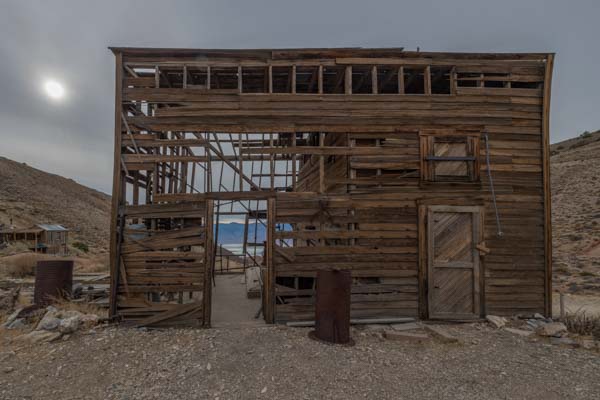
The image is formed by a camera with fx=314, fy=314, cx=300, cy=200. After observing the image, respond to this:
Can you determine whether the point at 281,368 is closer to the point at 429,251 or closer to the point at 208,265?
the point at 208,265

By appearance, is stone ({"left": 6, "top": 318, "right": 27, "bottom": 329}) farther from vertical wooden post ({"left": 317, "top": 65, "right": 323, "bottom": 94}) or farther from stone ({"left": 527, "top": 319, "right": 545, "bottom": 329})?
stone ({"left": 527, "top": 319, "right": 545, "bottom": 329})

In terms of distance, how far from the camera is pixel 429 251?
7898 millimetres

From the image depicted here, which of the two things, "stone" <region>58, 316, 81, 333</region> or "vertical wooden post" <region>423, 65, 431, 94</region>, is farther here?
"vertical wooden post" <region>423, 65, 431, 94</region>

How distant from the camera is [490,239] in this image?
811cm

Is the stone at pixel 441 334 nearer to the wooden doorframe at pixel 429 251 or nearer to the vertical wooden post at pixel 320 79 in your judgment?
the wooden doorframe at pixel 429 251

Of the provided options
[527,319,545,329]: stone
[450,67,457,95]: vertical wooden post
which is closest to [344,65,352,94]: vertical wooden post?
[450,67,457,95]: vertical wooden post

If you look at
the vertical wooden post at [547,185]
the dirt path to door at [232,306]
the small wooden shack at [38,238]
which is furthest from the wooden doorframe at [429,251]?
the small wooden shack at [38,238]

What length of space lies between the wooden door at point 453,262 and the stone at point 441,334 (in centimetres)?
54

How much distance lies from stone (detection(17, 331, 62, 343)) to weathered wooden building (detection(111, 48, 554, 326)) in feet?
4.14

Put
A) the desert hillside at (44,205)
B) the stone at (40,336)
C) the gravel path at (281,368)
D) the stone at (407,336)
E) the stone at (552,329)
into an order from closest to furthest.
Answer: the gravel path at (281,368) → the stone at (40,336) → the stone at (407,336) → the stone at (552,329) → the desert hillside at (44,205)

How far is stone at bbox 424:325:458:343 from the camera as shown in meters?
6.62

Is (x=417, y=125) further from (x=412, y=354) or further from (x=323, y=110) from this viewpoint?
(x=412, y=354)

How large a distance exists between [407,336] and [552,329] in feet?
11.3

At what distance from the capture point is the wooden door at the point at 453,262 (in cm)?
788
